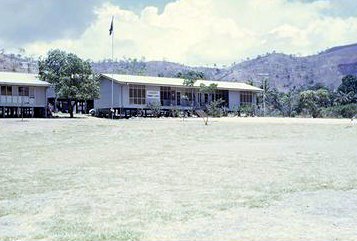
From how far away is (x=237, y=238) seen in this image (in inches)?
328

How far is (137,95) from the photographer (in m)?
60.9

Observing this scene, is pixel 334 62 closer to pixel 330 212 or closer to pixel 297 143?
pixel 297 143

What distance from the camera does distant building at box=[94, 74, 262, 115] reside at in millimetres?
60125

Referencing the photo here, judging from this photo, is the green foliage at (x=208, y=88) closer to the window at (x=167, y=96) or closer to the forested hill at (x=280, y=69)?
the window at (x=167, y=96)

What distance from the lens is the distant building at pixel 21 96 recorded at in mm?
52312

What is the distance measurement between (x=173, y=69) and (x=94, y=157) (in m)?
171

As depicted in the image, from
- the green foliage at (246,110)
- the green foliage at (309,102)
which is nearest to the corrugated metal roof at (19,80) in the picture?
the green foliage at (246,110)

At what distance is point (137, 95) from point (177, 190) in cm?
4804

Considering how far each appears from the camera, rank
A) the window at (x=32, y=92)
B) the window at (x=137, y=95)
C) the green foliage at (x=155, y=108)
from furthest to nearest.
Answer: the window at (x=137, y=95), the green foliage at (x=155, y=108), the window at (x=32, y=92)

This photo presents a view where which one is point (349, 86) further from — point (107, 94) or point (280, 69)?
point (280, 69)

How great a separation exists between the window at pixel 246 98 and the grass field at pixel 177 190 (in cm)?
4332

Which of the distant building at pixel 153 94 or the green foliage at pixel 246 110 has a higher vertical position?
the distant building at pixel 153 94

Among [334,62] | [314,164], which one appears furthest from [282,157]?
[334,62]

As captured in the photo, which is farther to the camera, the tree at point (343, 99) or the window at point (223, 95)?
the tree at point (343, 99)
